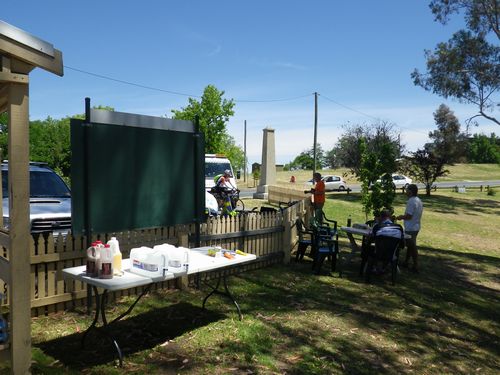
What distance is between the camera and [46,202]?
6898 millimetres

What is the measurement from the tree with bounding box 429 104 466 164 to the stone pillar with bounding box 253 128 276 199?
14724 mm

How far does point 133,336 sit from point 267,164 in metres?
18.6

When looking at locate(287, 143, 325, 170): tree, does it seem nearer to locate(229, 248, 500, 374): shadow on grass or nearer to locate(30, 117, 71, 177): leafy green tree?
locate(30, 117, 71, 177): leafy green tree

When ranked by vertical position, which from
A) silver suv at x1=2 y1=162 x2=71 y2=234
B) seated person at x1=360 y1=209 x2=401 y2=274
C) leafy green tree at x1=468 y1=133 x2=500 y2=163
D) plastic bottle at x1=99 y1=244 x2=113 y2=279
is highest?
leafy green tree at x1=468 y1=133 x2=500 y2=163

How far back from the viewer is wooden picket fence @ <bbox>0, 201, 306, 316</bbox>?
202 inches

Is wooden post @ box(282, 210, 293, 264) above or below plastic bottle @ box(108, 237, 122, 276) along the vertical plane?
below

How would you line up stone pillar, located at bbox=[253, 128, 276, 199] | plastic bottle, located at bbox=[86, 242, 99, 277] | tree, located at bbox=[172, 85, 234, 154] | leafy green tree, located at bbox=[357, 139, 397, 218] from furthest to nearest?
tree, located at bbox=[172, 85, 234, 154] < stone pillar, located at bbox=[253, 128, 276, 199] < leafy green tree, located at bbox=[357, 139, 397, 218] < plastic bottle, located at bbox=[86, 242, 99, 277]

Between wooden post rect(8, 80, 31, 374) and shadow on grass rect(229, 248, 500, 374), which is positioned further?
shadow on grass rect(229, 248, 500, 374)

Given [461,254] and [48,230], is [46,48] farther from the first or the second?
[461,254]

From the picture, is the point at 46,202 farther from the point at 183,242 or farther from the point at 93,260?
the point at 93,260

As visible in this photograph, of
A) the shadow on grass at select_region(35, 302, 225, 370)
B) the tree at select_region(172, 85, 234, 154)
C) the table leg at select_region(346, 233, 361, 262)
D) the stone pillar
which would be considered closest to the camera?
the shadow on grass at select_region(35, 302, 225, 370)

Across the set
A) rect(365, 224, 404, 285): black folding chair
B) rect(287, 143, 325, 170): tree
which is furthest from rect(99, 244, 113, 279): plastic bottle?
rect(287, 143, 325, 170): tree

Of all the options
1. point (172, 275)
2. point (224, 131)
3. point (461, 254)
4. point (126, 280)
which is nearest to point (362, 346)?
point (172, 275)

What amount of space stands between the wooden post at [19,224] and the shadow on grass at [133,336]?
0.84 metres
